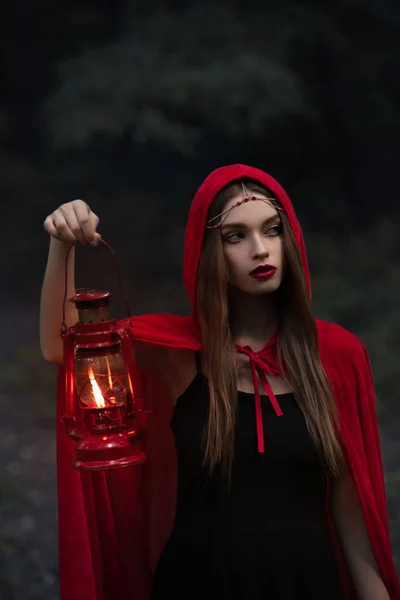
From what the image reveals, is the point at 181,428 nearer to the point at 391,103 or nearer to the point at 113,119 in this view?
the point at 113,119

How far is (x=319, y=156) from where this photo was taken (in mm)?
2482

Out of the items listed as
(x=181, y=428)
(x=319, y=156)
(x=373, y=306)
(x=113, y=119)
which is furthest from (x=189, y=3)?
(x=181, y=428)

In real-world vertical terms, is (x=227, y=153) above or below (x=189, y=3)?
below

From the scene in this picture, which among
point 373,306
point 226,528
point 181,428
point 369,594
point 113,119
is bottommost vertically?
point 369,594

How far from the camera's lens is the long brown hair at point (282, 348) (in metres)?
1.59

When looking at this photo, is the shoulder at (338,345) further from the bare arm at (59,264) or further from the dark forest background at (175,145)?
the dark forest background at (175,145)

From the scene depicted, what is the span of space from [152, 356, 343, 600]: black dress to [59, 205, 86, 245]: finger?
0.39 metres

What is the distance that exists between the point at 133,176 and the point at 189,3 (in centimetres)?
51

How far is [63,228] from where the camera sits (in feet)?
4.84

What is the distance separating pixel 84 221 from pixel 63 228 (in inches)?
1.5

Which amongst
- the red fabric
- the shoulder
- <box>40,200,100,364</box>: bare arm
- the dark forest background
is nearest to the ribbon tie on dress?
the red fabric

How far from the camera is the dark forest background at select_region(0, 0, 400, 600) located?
238 cm

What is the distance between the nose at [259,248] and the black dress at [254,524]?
0.86 feet

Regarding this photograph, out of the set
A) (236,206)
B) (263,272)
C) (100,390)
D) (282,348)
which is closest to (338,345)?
(282,348)
